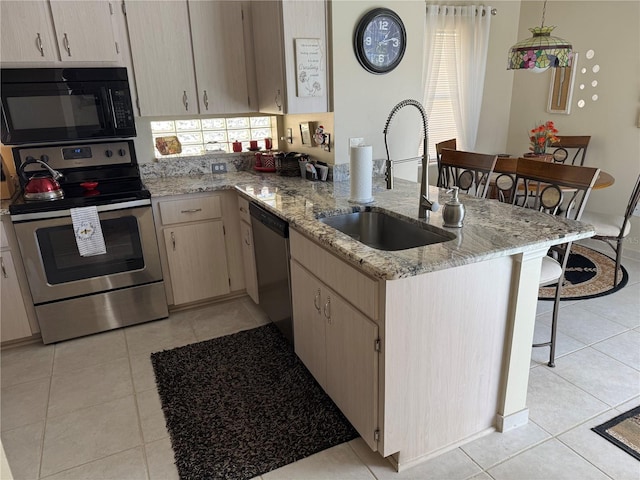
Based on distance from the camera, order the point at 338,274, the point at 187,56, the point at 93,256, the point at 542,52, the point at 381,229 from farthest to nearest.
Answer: the point at 187,56
the point at 542,52
the point at 93,256
the point at 381,229
the point at 338,274

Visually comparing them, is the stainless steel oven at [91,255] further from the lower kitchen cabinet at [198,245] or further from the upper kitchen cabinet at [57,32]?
the upper kitchen cabinet at [57,32]

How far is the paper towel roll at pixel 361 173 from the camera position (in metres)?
2.29

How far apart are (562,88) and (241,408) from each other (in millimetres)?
4282

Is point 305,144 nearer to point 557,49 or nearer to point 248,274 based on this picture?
point 248,274

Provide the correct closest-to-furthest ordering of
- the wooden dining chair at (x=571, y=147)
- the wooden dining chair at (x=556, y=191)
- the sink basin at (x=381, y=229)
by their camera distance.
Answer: the sink basin at (x=381, y=229)
the wooden dining chair at (x=556, y=191)
the wooden dining chair at (x=571, y=147)

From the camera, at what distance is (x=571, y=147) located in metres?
4.26

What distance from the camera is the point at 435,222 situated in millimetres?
1995

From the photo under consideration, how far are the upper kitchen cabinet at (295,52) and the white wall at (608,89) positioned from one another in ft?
9.47

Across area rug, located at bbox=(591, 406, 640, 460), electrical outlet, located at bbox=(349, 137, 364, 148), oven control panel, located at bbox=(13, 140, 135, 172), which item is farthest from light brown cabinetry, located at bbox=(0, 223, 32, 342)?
area rug, located at bbox=(591, 406, 640, 460)

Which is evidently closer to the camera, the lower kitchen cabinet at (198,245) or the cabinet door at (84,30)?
the cabinet door at (84,30)

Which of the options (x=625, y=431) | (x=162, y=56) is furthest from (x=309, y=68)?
(x=625, y=431)

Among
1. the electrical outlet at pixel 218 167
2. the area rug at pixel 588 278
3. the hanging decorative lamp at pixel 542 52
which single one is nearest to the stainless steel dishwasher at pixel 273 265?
the electrical outlet at pixel 218 167

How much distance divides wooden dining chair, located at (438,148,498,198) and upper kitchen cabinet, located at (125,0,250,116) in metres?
1.59

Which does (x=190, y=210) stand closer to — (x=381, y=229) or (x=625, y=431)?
(x=381, y=229)
